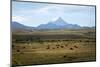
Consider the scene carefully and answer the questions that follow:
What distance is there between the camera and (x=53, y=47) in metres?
2.79

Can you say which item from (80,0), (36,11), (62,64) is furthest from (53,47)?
(80,0)

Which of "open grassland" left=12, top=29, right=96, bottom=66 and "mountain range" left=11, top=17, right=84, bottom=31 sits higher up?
"mountain range" left=11, top=17, right=84, bottom=31

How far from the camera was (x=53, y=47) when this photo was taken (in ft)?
9.14

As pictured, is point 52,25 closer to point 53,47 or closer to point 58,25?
point 58,25

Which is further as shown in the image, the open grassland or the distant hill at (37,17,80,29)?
the distant hill at (37,17,80,29)

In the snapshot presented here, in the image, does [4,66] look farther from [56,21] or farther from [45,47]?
[56,21]

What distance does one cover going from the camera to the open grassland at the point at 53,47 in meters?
2.63

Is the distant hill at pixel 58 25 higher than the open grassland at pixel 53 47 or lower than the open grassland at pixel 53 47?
higher

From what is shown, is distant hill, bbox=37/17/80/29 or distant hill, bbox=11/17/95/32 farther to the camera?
distant hill, bbox=37/17/80/29

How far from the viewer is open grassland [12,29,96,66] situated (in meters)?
2.63

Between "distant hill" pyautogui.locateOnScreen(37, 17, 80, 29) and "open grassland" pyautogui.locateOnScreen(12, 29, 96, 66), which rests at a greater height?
"distant hill" pyautogui.locateOnScreen(37, 17, 80, 29)

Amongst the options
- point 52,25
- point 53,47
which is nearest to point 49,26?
point 52,25

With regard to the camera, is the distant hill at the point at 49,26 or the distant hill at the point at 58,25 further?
the distant hill at the point at 58,25

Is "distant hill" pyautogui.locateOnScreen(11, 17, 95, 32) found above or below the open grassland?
above
